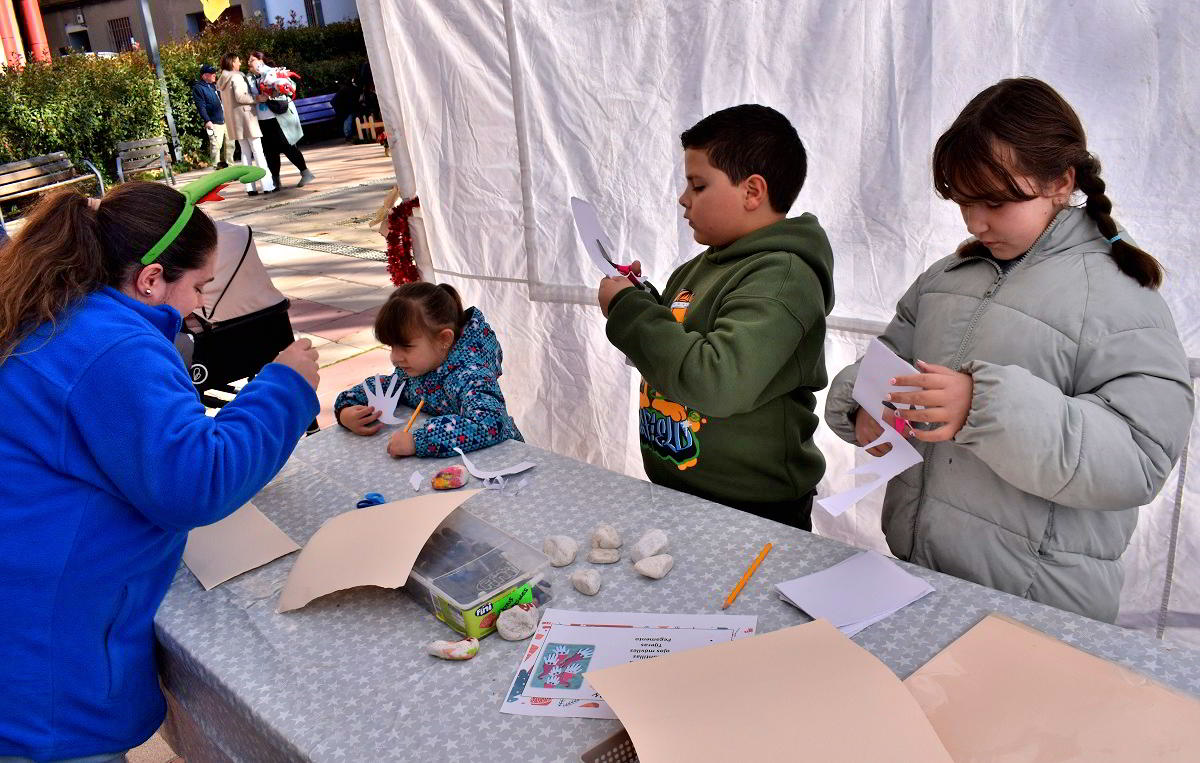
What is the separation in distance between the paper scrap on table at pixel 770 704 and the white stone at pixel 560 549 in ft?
1.14

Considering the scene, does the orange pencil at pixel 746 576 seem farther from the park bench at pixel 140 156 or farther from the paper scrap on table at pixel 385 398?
the park bench at pixel 140 156

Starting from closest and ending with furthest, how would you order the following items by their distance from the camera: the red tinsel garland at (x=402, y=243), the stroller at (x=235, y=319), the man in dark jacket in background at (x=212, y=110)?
the stroller at (x=235, y=319), the red tinsel garland at (x=402, y=243), the man in dark jacket in background at (x=212, y=110)

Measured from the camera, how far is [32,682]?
127 cm

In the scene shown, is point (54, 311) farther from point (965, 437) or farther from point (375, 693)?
point (965, 437)

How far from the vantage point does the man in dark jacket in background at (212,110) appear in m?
11.7

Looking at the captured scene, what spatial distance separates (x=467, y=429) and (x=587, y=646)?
80 centimetres

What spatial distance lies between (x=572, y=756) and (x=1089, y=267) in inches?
40.6

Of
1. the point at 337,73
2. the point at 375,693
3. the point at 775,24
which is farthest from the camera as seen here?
the point at 337,73

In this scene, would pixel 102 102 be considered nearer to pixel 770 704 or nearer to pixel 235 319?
pixel 235 319

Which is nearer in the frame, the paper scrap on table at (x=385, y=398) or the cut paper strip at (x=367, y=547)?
the cut paper strip at (x=367, y=547)

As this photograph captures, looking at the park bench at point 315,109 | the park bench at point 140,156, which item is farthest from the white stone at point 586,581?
the park bench at point 315,109

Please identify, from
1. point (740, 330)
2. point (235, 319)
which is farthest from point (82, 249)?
point (235, 319)

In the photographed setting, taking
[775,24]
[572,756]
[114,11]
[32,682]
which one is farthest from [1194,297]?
[114,11]

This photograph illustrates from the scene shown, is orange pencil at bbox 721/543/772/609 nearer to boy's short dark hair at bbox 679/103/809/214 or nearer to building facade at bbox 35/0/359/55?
boy's short dark hair at bbox 679/103/809/214
